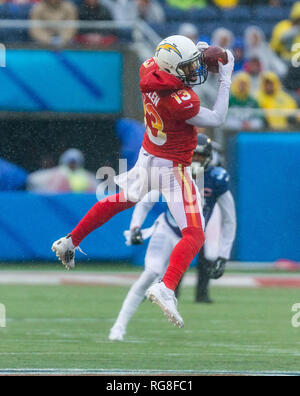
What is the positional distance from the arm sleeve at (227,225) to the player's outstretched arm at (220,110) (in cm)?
181

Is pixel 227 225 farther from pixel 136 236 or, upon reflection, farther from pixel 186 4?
pixel 186 4

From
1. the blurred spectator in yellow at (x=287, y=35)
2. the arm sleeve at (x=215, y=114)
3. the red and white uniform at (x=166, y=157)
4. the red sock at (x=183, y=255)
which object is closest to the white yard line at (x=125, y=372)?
the red sock at (x=183, y=255)

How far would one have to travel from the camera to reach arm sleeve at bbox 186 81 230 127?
6473 millimetres

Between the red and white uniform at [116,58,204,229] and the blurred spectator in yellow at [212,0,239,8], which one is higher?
the blurred spectator in yellow at [212,0,239,8]

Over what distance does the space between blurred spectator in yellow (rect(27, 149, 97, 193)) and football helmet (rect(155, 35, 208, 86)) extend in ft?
22.1

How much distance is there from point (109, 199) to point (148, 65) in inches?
34.4

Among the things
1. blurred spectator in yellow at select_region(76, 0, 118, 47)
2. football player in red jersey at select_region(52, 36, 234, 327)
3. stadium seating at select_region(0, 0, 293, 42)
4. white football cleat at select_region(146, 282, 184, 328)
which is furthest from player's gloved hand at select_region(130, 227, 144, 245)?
stadium seating at select_region(0, 0, 293, 42)

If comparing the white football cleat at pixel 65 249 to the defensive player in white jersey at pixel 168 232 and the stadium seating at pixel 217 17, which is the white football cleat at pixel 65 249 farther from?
the stadium seating at pixel 217 17

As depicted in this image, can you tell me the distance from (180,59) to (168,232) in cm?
224

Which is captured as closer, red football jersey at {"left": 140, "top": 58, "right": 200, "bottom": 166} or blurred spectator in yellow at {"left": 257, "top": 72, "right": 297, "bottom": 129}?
red football jersey at {"left": 140, "top": 58, "right": 200, "bottom": 166}

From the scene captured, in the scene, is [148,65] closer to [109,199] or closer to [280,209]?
[109,199]

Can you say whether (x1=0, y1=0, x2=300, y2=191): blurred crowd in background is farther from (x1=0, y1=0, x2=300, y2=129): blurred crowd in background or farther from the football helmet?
the football helmet

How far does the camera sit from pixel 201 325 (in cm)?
862

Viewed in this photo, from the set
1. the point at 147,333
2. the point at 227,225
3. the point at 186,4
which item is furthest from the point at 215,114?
the point at 186,4
